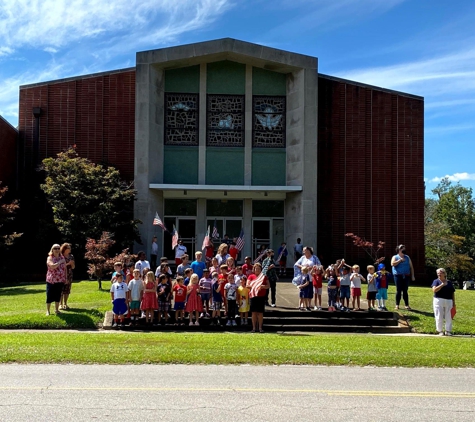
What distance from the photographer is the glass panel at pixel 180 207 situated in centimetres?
2998

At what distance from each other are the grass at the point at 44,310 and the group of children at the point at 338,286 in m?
5.80

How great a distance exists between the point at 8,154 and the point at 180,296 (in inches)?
666

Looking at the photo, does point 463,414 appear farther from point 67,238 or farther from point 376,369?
point 67,238

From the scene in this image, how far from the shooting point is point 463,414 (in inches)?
260

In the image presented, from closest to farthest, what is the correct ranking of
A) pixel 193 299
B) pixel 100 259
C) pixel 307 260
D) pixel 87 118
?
pixel 193 299, pixel 307 260, pixel 100 259, pixel 87 118

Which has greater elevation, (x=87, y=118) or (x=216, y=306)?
(x=87, y=118)

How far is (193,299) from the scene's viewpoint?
1512 cm

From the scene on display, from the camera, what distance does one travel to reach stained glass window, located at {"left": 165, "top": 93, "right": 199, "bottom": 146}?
29531mm

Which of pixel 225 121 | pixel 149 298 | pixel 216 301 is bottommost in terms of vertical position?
pixel 216 301

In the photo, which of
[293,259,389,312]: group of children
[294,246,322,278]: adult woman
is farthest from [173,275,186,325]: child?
[294,246,322,278]: adult woman

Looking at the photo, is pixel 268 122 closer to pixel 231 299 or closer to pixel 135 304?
pixel 231 299

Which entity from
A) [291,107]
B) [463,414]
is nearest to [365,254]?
[291,107]

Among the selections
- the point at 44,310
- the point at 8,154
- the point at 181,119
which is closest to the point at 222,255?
the point at 44,310

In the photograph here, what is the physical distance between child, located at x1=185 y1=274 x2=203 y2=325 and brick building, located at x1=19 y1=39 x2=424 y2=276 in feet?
44.2
